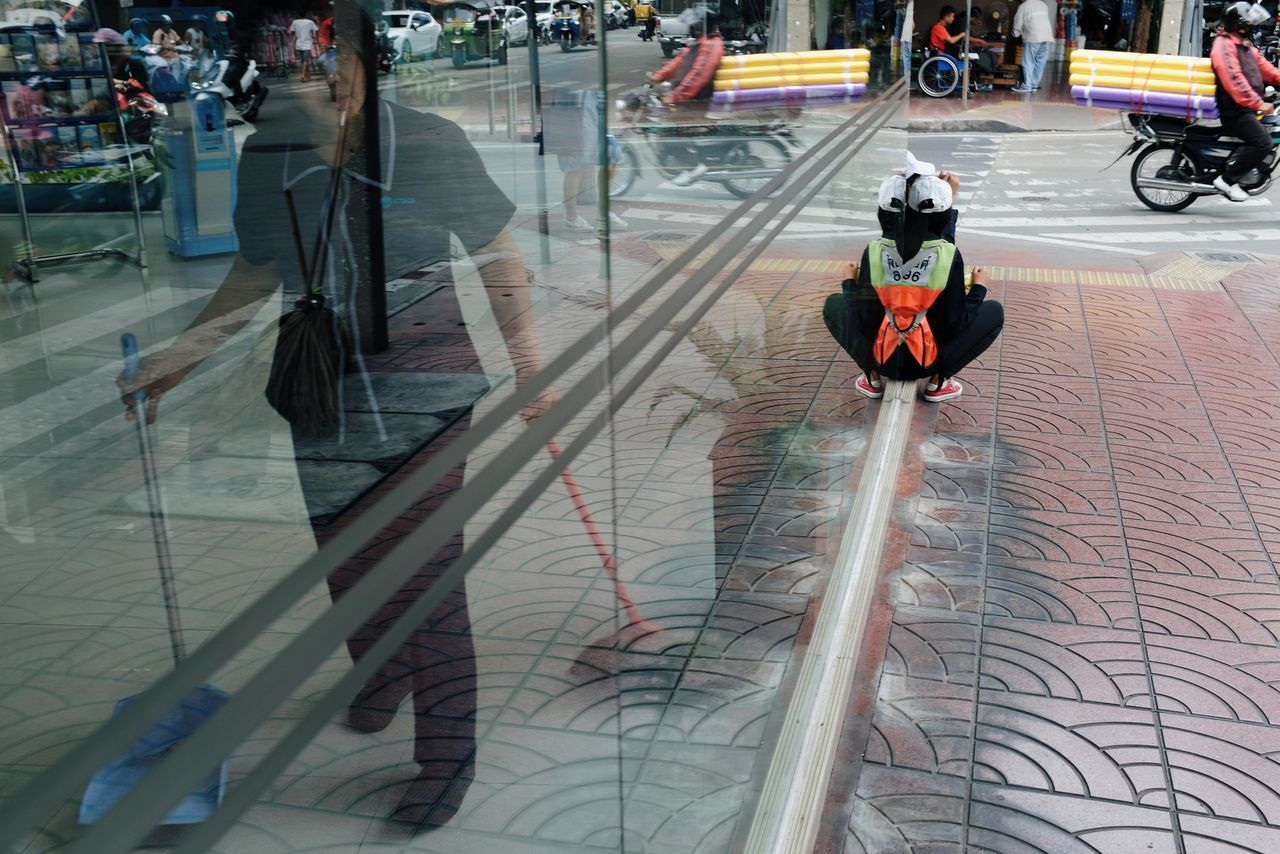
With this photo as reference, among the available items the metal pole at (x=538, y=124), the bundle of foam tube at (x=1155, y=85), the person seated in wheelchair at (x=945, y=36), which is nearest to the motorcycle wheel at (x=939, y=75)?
the person seated in wheelchair at (x=945, y=36)

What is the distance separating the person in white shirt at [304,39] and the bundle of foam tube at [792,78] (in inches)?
52.4

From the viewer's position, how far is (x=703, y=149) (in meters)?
2.61

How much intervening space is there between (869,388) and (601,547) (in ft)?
13.3

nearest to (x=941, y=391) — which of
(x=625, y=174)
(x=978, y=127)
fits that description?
(x=625, y=174)

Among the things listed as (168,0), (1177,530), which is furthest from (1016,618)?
(168,0)

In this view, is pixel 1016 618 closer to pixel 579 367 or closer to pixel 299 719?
pixel 579 367

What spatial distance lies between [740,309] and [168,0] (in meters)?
1.83

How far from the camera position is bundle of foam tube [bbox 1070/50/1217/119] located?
414 inches

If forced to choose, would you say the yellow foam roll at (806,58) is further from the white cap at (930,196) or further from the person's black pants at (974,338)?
the person's black pants at (974,338)

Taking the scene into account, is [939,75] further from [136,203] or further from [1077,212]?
[136,203]

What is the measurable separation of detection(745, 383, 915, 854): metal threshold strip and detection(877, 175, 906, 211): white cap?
1056 millimetres

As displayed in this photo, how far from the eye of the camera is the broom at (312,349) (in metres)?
1.49

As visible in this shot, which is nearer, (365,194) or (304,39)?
(304,39)

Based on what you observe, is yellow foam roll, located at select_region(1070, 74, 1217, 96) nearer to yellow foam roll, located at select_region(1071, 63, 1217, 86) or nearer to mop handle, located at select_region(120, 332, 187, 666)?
yellow foam roll, located at select_region(1071, 63, 1217, 86)
